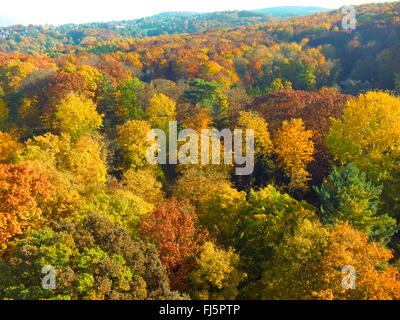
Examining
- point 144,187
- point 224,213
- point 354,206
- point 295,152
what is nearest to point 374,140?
point 295,152

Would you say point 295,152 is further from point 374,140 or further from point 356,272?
point 356,272

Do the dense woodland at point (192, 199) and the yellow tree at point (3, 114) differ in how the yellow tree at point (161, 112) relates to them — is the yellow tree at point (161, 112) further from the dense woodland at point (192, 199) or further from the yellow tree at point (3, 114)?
the yellow tree at point (3, 114)

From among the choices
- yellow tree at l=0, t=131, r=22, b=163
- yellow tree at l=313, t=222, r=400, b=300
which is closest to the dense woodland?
yellow tree at l=313, t=222, r=400, b=300

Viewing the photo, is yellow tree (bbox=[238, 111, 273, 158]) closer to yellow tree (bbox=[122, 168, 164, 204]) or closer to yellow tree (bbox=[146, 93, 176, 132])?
yellow tree (bbox=[146, 93, 176, 132])

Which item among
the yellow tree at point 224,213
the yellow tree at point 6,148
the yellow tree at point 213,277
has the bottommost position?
the yellow tree at point 213,277

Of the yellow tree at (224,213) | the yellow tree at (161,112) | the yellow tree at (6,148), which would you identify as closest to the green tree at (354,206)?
the yellow tree at (224,213)
